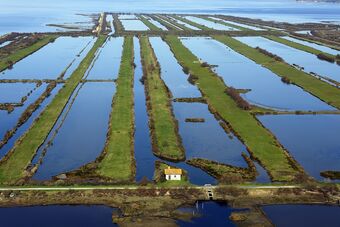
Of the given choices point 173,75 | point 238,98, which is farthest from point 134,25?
point 238,98

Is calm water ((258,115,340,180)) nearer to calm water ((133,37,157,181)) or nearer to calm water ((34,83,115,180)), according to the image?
calm water ((133,37,157,181))

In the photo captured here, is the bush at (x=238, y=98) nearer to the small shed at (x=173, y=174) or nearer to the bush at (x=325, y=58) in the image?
the small shed at (x=173, y=174)

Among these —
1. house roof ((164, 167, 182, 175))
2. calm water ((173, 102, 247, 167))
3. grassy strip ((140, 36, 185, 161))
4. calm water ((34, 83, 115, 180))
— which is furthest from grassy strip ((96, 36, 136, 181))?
calm water ((173, 102, 247, 167))

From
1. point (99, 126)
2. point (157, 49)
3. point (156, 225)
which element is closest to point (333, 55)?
point (157, 49)

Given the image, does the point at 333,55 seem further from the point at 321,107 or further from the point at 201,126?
the point at 201,126

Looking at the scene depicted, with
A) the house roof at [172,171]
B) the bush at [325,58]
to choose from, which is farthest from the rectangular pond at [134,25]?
the house roof at [172,171]
